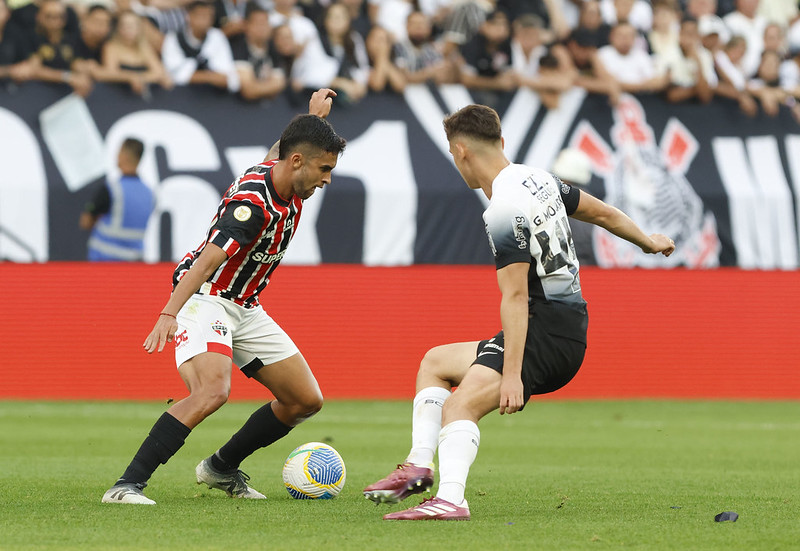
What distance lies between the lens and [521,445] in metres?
11.2

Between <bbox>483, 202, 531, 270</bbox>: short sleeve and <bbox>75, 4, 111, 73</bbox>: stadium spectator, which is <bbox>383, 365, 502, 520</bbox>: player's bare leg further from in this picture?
<bbox>75, 4, 111, 73</bbox>: stadium spectator

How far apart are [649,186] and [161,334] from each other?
13229 mm

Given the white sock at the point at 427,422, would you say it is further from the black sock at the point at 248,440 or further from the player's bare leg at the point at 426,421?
the black sock at the point at 248,440

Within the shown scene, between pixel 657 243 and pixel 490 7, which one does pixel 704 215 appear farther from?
pixel 657 243

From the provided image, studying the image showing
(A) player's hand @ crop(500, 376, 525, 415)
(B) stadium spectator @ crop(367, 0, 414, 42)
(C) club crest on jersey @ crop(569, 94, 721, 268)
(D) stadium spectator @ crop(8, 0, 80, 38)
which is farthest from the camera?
(B) stadium spectator @ crop(367, 0, 414, 42)

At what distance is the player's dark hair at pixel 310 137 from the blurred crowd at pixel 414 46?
10351 mm

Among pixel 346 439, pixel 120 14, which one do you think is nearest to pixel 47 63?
pixel 120 14

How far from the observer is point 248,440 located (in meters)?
7.36

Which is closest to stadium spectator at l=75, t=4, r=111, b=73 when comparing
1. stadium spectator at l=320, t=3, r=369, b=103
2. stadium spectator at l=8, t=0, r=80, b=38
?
stadium spectator at l=8, t=0, r=80, b=38

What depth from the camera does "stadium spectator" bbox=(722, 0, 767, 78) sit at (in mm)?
20234

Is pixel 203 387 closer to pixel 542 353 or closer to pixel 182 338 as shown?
pixel 182 338

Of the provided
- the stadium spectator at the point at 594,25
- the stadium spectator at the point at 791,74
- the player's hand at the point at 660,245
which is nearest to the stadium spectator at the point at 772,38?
the stadium spectator at the point at 791,74

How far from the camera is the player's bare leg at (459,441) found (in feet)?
19.3

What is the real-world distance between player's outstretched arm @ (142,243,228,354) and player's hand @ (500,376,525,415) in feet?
5.48
